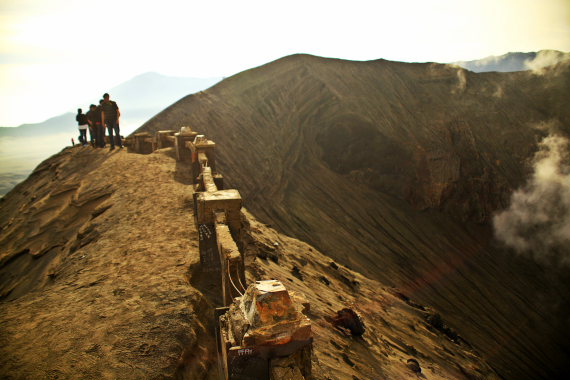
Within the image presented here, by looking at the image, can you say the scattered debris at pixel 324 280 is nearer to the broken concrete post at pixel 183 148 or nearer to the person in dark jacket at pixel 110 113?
the broken concrete post at pixel 183 148

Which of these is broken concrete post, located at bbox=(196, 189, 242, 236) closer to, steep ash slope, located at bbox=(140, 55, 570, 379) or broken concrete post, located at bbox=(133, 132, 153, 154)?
broken concrete post, located at bbox=(133, 132, 153, 154)

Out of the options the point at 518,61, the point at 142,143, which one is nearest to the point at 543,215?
the point at 142,143

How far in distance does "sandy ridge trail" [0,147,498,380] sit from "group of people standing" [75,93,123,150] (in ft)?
2.30

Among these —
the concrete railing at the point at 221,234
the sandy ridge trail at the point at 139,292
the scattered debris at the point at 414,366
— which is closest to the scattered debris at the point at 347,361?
the sandy ridge trail at the point at 139,292

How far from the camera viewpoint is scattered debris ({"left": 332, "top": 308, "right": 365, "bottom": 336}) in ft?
28.4

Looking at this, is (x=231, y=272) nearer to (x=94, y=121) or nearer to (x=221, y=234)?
(x=221, y=234)

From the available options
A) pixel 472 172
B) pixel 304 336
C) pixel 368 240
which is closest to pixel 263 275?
pixel 304 336

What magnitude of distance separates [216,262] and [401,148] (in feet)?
66.7

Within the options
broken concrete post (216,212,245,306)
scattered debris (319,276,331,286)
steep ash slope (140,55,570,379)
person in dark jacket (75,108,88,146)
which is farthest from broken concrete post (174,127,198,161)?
broken concrete post (216,212,245,306)

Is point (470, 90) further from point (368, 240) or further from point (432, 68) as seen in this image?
point (368, 240)

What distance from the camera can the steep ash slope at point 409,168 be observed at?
17906 mm

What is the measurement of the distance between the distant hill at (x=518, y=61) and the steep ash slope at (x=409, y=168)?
13.0ft

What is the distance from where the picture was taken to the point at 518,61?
77312 millimetres

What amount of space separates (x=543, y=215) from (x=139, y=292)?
26.0 metres
